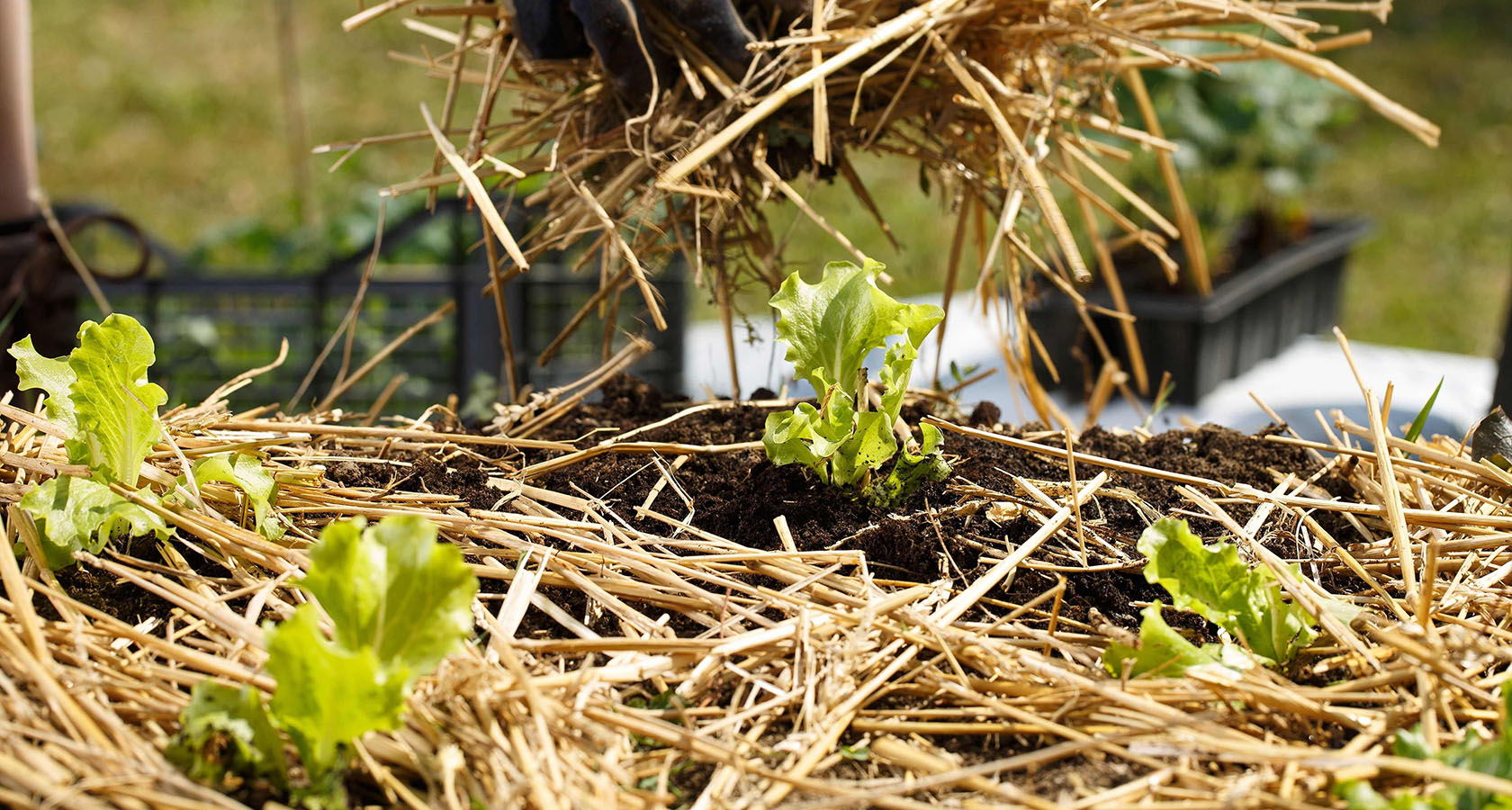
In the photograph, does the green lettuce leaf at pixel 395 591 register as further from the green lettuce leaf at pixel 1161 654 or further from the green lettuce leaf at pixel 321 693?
the green lettuce leaf at pixel 1161 654

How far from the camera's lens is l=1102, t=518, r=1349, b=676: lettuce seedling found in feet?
2.77

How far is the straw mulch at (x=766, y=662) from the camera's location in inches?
27.6

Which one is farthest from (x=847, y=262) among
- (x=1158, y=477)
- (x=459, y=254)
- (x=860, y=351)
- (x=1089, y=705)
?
(x=459, y=254)

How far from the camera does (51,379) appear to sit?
3.16 ft

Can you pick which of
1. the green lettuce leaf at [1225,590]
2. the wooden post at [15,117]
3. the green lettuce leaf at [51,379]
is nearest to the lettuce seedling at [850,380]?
the green lettuce leaf at [1225,590]

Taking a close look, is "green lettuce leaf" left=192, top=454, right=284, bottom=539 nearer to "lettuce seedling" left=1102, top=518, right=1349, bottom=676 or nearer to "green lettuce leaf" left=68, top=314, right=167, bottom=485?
"green lettuce leaf" left=68, top=314, right=167, bottom=485

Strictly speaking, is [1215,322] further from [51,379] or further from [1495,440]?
[51,379]

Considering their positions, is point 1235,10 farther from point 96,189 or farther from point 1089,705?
point 96,189

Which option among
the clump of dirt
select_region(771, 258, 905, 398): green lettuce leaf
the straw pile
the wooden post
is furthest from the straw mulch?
the wooden post

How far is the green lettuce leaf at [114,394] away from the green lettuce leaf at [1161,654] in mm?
774

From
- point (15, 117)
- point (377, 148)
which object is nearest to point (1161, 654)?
point (15, 117)

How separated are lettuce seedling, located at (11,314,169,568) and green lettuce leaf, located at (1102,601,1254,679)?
748 mm

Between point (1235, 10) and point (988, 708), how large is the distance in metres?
0.85

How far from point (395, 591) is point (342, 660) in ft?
0.24
